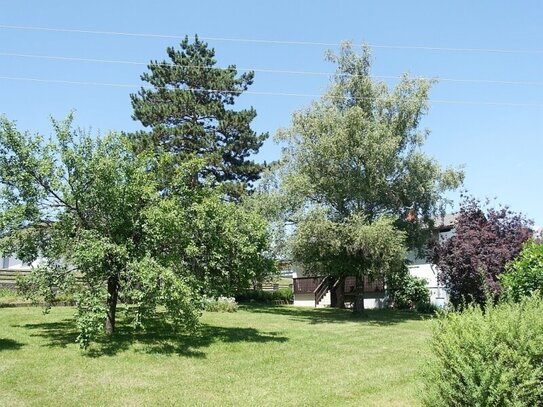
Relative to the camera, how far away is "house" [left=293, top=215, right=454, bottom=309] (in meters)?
31.1

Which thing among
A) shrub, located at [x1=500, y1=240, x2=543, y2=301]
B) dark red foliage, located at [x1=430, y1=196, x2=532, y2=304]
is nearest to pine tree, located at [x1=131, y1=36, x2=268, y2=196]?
dark red foliage, located at [x1=430, y1=196, x2=532, y2=304]

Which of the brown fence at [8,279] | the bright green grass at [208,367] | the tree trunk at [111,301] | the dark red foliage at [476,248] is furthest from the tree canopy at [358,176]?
the brown fence at [8,279]

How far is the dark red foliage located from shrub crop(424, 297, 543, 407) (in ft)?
48.4

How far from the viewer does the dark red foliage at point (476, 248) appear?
21.0m


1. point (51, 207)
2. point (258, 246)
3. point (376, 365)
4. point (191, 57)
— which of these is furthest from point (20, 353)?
point (191, 57)

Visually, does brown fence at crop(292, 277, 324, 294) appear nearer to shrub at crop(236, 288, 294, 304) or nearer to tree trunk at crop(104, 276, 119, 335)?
shrub at crop(236, 288, 294, 304)

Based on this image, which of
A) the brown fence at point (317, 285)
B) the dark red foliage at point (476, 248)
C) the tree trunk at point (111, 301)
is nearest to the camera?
the tree trunk at point (111, 301)

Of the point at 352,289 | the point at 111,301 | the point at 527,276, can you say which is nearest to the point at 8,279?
the point at 111,301

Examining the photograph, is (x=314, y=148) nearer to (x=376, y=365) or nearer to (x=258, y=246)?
(x=258, y=246)

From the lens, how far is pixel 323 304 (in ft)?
116

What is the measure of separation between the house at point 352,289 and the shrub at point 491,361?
2427cm

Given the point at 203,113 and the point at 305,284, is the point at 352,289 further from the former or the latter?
the point at 203,113

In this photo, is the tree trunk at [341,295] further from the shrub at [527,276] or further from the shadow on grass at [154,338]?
the shrub at [527,276]

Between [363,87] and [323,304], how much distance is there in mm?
15950
